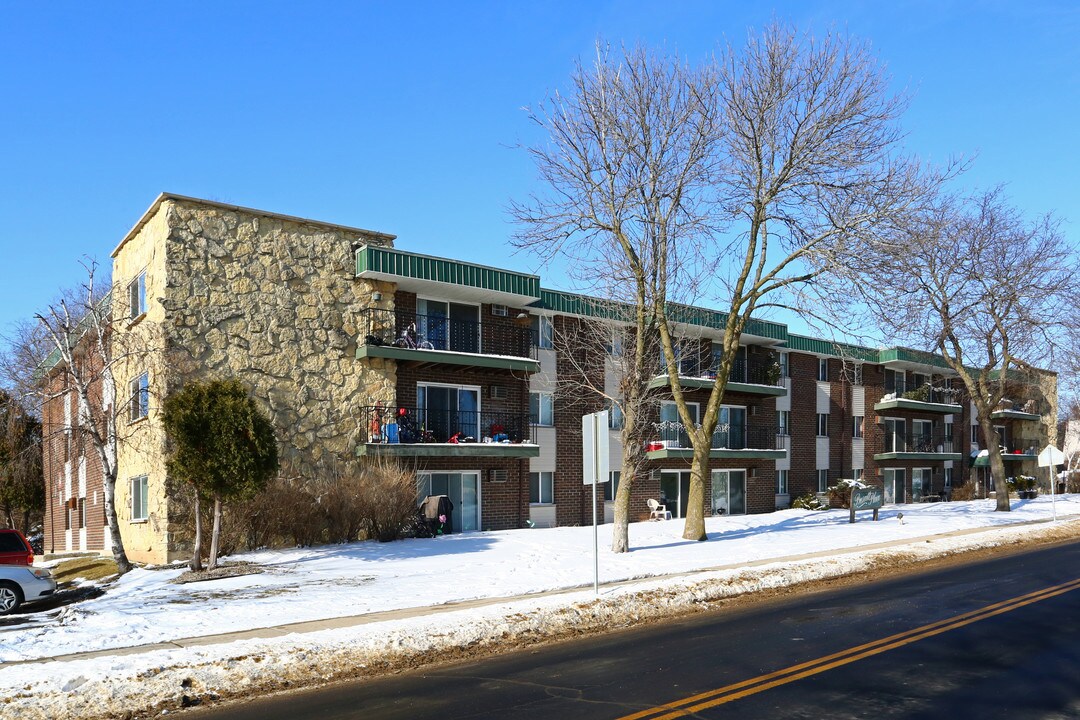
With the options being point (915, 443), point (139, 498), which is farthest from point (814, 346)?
point (139, 498)

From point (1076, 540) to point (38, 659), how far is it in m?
24.7

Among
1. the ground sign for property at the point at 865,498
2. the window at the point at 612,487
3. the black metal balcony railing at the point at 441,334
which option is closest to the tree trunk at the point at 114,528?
the black metal balcony railing at the point at 441,334

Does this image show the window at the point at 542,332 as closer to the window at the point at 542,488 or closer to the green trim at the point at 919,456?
the window at the point at 542,488

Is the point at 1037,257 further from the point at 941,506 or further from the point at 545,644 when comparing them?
the point at 545,644

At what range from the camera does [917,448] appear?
46938 mm

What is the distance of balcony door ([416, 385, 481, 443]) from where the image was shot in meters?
27.2

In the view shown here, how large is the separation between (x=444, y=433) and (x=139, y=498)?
8683 millimetres

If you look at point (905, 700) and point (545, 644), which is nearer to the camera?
point (905, 700)

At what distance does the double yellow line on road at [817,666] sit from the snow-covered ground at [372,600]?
3.78m

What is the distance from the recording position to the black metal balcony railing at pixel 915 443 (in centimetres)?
4569

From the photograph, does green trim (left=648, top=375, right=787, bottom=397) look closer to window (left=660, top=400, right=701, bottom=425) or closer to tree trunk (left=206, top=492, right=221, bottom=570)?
window (left=660, top=400, right=701, bottom=425)

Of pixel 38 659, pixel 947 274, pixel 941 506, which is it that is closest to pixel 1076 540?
pixel 947 274

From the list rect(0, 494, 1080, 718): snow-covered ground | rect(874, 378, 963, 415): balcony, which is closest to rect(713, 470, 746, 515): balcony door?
rect(0, 494, 1080, 718): snow-covered ground

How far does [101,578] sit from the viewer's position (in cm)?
2009
